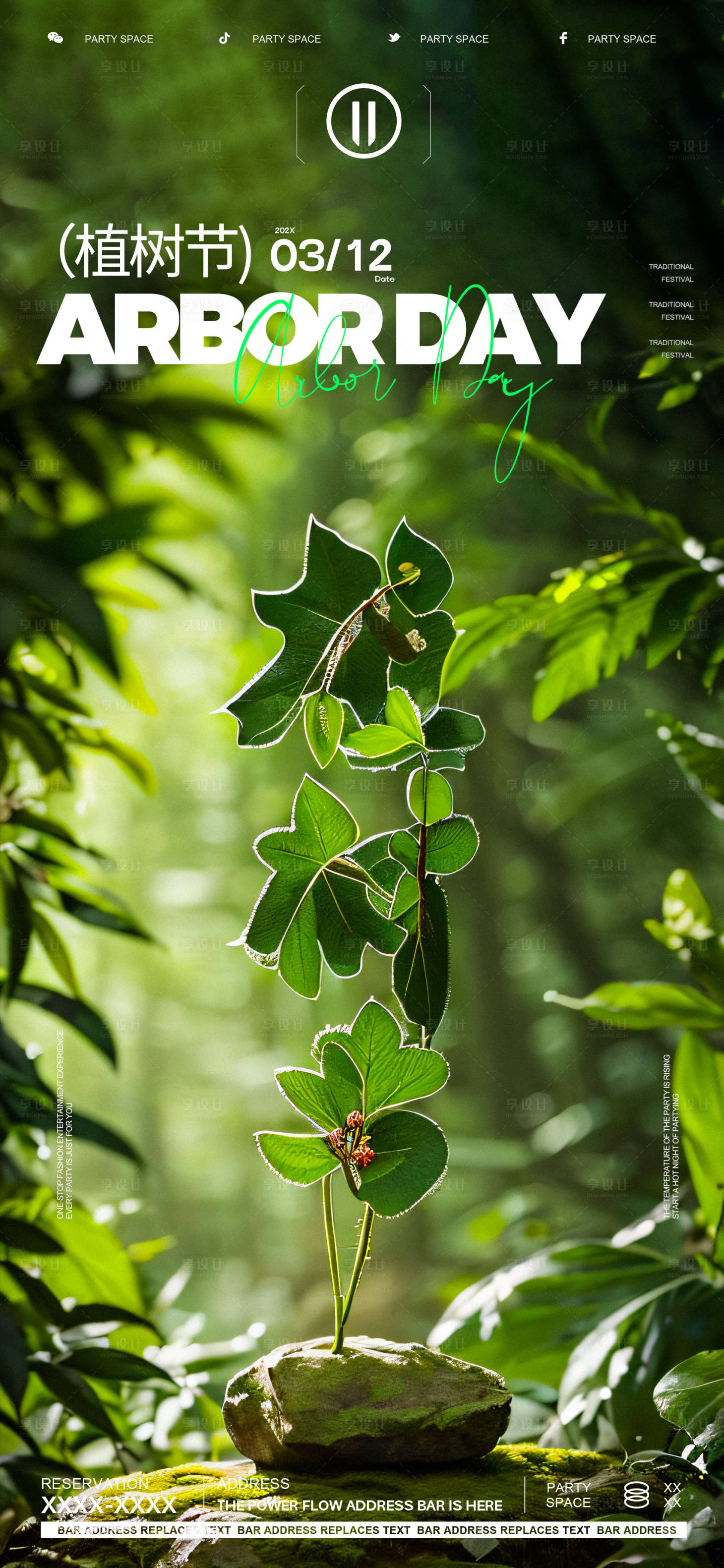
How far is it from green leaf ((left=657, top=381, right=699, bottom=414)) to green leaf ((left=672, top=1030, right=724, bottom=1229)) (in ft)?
2.38

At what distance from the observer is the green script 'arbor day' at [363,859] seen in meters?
0.91

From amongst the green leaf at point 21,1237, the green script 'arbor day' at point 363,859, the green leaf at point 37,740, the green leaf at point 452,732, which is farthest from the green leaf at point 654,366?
the green leaf at point 21,1237

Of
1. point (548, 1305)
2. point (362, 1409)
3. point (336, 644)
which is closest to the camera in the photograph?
point (362, 1409)

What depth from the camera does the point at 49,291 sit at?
3.59 feet

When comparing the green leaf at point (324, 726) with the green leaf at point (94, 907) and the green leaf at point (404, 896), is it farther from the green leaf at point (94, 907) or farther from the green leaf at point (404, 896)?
the green leaf at point (94, 907)

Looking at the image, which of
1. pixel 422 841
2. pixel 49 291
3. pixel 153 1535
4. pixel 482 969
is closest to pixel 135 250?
pixel 49 291

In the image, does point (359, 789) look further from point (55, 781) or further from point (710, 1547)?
point (710, 1547)

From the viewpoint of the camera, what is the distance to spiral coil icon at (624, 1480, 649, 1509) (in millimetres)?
960

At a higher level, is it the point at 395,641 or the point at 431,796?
the point at 395,641

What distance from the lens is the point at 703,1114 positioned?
1098 mm

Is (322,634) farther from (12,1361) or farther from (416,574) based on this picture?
(12,1361)

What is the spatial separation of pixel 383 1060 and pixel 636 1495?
1.71 feet

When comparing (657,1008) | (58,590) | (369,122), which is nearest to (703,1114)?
(657,1008)

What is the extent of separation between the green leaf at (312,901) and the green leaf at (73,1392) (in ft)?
1.66
